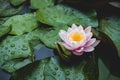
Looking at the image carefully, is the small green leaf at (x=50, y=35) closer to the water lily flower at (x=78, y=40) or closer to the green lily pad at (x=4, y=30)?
the water lily flower at (x=78, y=40)

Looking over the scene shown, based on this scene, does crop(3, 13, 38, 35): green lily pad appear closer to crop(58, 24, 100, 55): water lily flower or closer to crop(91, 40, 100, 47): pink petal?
crop(58, 24, 100, 55): water lily flower

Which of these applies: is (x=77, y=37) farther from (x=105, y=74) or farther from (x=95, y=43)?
(x=105, y=74)

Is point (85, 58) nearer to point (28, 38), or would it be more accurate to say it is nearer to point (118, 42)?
point (118, 42)

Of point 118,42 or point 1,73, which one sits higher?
point 118,42

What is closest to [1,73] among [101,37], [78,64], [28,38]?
[28,38]

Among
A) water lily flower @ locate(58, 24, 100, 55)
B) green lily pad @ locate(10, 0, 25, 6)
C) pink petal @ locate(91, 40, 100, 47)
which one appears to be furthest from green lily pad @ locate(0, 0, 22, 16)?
pink petal @ locate(91, 40, 100, 47)

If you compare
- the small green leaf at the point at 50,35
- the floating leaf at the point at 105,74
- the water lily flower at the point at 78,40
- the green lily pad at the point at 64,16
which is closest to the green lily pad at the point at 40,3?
the green lily pad at the point at 64,16

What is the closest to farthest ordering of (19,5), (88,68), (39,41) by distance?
(88,68)
(39,41)
(19,5)
